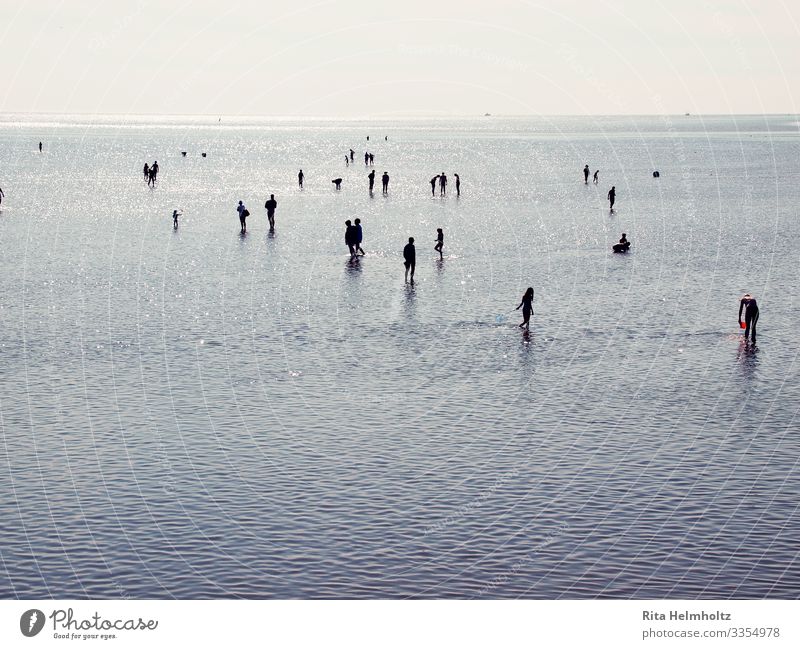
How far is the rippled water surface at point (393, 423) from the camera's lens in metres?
21.0

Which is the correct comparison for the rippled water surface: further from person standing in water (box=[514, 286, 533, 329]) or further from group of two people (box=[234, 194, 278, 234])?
group of two people (box=[234, 194, 278, 234])

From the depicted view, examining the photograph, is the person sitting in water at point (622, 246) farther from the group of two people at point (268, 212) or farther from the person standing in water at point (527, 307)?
the person standing in water at point (527, 307)

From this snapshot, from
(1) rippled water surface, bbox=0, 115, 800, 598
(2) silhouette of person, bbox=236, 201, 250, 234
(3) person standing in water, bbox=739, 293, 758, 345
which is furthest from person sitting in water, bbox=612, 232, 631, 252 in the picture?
(3) person standing in water, bbox=739, 293, 758, 345

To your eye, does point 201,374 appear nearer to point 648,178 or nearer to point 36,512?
point 36,512

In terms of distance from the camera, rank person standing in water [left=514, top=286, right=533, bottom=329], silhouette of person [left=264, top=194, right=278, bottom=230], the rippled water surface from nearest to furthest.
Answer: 1. the rippled water surface
2. person standing in water [left=514, top=286, right=533, bottom=329]
3. silhouette of person [left=264, top=194, right=278, bottom=230]

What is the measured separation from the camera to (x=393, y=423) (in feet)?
96.3

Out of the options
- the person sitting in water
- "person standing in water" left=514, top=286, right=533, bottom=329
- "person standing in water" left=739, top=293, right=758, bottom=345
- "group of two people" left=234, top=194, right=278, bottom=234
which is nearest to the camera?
"person standing in water" left=739, top=293, right=758, bottom=345

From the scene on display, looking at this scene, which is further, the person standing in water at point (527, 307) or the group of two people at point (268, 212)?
the group of two people at point (268, 212)

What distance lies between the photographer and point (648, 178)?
134 metres

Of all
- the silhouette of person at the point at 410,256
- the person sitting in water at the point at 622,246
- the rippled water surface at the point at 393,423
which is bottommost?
the rippled water surface at the point at 393,423

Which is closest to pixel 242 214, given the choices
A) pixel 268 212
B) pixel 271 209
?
Result: pixel 268 212

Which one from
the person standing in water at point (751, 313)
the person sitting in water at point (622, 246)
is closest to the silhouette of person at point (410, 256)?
the person standing in water at point (751, 313)

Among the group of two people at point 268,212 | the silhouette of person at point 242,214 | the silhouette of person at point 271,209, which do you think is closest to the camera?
the silhouette of person at point 242,214

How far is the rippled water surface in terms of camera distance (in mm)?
21000
